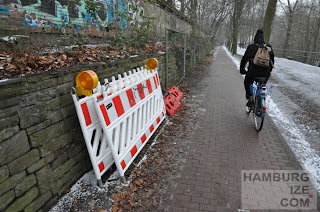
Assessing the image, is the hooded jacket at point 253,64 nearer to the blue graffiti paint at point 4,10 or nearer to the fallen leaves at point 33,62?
the fallen leaves at point 33,62

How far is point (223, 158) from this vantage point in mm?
3562

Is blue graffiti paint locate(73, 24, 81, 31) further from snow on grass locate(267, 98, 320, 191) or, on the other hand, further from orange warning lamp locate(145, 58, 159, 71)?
snow on grass locate(267, 98, 320, 191)

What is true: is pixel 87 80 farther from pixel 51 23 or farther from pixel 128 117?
pixel 51 23

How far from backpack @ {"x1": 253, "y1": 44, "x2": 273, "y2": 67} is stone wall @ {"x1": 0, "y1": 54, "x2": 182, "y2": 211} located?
11.8 ft

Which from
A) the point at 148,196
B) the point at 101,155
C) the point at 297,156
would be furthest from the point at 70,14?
the point at 297,156

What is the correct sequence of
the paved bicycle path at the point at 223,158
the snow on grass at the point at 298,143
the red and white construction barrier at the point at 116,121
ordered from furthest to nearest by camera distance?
the snow on grass at the point at 298,143 → the paved bicycle path at the point at 223,158 → the red and white construction barrier at the point at 116,121

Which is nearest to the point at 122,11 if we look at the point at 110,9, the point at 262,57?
the point at 110,9

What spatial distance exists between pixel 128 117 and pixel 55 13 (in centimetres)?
297

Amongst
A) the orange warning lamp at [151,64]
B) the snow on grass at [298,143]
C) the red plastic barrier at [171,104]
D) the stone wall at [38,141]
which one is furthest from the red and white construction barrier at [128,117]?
the snow on grass at [298,143]

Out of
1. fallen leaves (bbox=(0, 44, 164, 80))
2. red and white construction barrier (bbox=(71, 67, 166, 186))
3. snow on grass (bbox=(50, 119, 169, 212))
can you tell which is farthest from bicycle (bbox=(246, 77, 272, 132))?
fallen leaves (bbox=(0, 44, 164, 80))

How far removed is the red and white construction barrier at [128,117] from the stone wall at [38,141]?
47 cm

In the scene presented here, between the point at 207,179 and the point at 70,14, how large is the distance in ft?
14.9

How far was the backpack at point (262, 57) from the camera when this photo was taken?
4.38 metres

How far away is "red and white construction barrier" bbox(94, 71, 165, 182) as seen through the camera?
8.83ft
